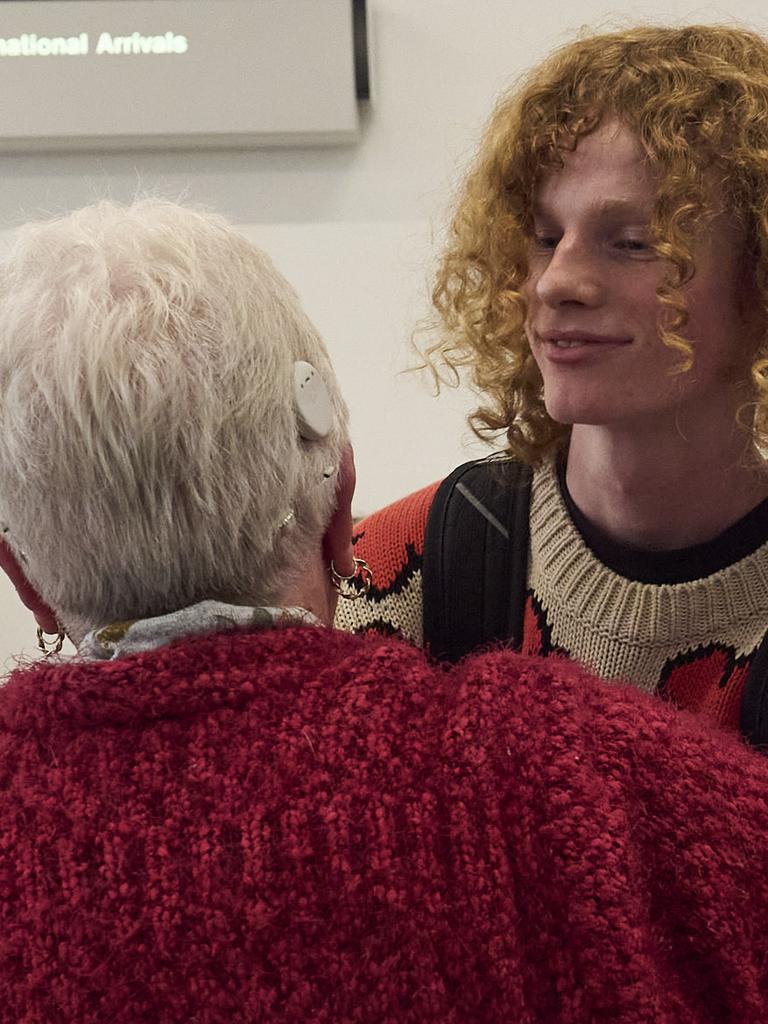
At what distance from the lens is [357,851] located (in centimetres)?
69

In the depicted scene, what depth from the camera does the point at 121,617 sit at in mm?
783

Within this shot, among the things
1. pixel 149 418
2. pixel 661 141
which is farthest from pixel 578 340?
pixel 149 418

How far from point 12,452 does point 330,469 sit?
0.68 feet

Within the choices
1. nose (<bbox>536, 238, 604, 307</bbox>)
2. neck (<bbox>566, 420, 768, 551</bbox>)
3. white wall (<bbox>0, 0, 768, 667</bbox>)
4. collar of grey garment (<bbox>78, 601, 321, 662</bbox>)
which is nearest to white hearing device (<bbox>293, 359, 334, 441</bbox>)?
collar of grey garment (<bbox>78, 601, 321, 662</bbox>)

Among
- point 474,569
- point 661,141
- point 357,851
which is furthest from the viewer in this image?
point 474,569

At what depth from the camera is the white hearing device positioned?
2.55ft

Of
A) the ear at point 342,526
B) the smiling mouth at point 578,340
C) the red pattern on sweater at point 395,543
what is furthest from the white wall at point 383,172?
the ear at point 342,526

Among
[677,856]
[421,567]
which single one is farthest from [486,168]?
[677,856]

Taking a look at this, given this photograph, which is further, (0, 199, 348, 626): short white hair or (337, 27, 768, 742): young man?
(337, 27, 768, 742): young man

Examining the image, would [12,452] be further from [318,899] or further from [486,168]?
[486,168]

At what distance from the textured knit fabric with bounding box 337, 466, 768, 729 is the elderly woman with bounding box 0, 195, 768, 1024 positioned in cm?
42

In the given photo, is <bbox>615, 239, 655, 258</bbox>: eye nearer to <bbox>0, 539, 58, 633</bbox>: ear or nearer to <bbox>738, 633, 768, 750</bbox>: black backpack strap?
<bbox>738, 633, 768, 750</bbox>: black backpack strap

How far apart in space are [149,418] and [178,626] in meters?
0.13

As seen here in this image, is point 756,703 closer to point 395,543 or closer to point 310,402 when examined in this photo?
point 395,543
